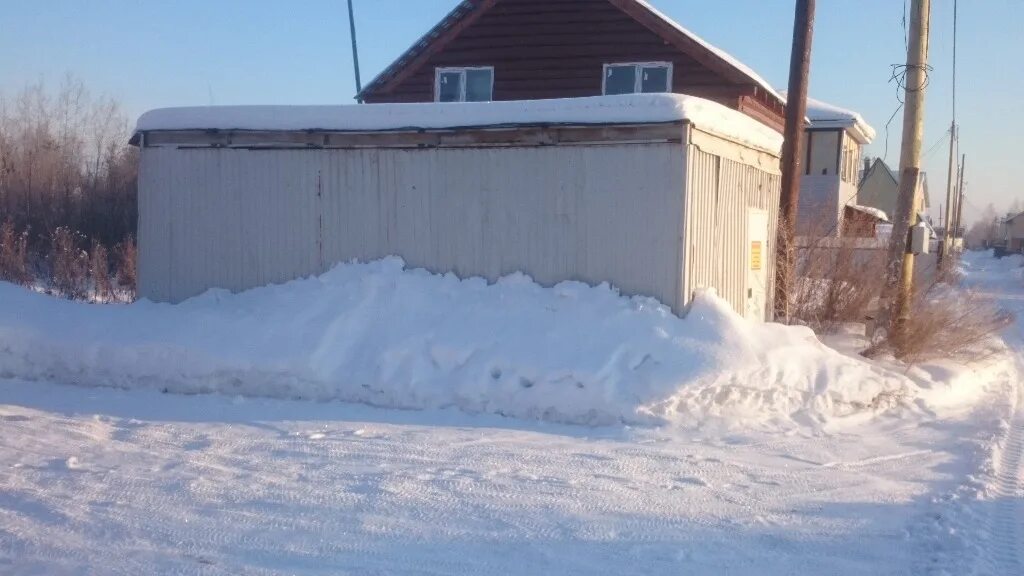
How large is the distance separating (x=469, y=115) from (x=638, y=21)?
361 inches

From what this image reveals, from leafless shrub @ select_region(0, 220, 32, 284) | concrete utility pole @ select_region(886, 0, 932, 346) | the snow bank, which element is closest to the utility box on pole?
concrete utility pole @ select_region(886, 0, 932, 346)

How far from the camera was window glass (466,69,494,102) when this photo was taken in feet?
66.0

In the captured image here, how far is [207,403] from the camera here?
10.0 metres

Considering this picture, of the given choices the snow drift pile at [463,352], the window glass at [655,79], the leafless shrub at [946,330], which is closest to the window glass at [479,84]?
the window glass at [655,79]

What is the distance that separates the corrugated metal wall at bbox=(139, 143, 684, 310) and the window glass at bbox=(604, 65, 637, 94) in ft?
29.2

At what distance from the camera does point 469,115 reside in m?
10.9

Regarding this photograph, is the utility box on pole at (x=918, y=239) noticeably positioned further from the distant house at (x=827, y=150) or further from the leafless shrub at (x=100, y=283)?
the distant house at (x=827, y=150)

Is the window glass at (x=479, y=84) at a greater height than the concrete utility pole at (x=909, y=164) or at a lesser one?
greater

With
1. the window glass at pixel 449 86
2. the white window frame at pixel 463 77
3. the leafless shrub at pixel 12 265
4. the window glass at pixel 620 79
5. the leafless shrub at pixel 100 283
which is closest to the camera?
the leafless shrub at pixel 100 283

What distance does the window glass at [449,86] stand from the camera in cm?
2042

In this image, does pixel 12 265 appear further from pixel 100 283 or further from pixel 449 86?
pixel 449 86

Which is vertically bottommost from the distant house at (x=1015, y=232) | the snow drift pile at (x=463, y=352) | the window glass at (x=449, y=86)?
the snow drift pile at (x=463, y=352)

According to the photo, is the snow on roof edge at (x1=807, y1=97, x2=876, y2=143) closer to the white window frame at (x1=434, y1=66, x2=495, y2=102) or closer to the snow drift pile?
the white window frame at (x1=434, y1=66, x2=495, y2=102)

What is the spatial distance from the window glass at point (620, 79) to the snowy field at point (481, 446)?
29.8 ft
